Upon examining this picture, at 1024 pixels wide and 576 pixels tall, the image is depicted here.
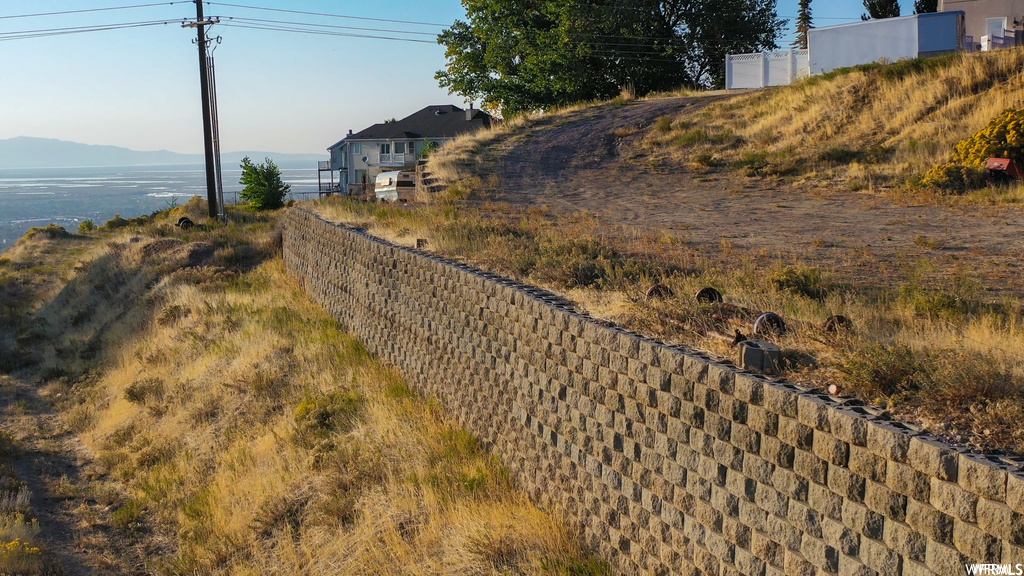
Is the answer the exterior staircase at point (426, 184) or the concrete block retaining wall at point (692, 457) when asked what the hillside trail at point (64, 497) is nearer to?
the concrete block retaining wall at point (692, 457)

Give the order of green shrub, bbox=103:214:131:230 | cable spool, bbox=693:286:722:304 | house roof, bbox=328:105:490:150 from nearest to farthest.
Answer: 1. cable spool, bbox=693:286:722:304
2. green shrub, bbox=103:214:131:230
3. house roof, bbox=328:105:490:150

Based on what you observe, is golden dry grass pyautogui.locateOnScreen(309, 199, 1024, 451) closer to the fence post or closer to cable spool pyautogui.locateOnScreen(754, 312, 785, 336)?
cable spool pyautogui.locateOnScreen(754, 312, 785, 336)

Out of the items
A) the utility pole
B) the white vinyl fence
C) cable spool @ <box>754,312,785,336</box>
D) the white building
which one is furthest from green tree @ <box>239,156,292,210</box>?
cable spool @ <box>754,312,785,336</box>

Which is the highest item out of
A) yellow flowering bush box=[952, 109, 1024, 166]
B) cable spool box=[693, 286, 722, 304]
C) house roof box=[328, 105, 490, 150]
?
house roof box=[328, 105, 490, 150]

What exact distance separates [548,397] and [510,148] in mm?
18933

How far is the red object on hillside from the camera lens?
14.9m

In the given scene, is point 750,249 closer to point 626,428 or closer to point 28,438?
point 626,428

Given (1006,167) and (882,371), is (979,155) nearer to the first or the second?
(1006,167)

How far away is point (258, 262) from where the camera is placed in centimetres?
2481

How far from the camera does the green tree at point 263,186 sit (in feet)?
127

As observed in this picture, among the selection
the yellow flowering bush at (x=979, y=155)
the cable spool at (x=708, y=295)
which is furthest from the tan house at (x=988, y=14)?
the cable spool at (x=708, y=295)

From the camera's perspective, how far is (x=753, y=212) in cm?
1528

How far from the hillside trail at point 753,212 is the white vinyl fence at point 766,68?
22.0 feet

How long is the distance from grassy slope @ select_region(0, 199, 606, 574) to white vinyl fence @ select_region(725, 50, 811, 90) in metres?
21.2
